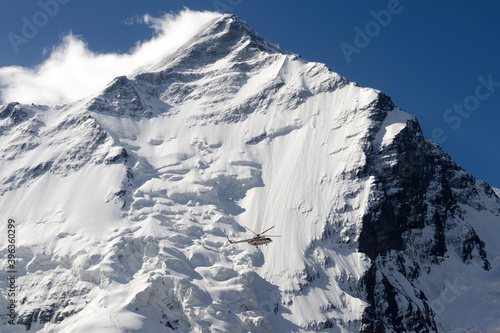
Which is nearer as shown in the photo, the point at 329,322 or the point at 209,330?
the point at 209,330

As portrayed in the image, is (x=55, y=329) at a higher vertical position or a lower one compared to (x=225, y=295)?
lower

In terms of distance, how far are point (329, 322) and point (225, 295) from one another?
31947mm

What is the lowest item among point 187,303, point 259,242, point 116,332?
point 116,332

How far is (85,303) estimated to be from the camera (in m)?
200

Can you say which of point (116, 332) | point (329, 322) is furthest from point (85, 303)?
point (329, 322)

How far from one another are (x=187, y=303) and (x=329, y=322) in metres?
42.6

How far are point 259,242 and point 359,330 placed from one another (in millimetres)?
44198

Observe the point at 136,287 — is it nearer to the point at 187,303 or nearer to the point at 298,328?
the point at 187,303

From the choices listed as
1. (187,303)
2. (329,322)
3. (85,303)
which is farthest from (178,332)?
(329,322)

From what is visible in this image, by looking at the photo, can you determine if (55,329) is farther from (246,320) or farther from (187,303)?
(246,320)

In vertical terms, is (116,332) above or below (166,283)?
below

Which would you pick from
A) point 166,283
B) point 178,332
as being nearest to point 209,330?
point 178,332

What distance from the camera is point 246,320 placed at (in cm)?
19238

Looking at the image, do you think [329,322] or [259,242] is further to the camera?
[329,322]
